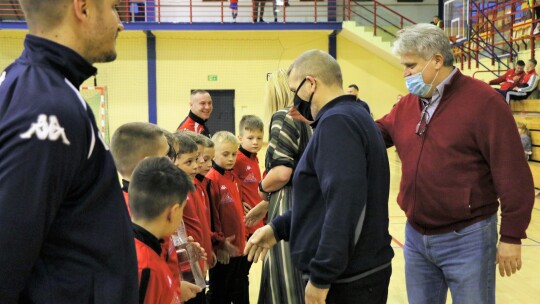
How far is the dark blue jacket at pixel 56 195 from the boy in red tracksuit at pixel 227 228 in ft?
8.45

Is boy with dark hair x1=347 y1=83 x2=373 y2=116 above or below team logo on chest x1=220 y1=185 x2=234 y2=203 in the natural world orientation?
above

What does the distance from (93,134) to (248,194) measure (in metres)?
3.41

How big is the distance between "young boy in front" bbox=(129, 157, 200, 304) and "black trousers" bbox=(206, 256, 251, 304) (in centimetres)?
204

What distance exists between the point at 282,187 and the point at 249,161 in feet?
5.56

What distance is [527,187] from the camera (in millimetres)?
2459

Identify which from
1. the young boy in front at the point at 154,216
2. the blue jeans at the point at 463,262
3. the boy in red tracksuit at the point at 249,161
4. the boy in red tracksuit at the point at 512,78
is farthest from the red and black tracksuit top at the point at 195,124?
the boy in red tracksuit at the point at 512,78

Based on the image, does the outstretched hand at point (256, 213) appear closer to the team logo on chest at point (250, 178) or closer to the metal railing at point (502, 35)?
the team logo on chest at point (250, 178)

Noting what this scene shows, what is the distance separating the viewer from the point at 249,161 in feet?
15.1

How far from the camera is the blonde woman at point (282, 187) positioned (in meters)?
2.83

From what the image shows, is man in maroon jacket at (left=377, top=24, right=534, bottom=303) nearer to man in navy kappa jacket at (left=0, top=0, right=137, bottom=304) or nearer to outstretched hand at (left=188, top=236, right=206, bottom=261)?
outstretched hand at (left=188, top=236, right=206, bottom=261)

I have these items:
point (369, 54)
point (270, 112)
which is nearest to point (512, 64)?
point (369, 54)

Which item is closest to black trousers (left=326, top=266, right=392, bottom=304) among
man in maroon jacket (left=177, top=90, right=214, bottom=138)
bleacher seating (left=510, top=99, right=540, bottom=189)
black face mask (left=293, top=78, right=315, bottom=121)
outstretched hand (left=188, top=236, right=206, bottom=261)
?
black face mask (left=293, top=78, right=315, bottom=121)

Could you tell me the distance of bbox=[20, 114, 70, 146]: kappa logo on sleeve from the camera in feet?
3.70

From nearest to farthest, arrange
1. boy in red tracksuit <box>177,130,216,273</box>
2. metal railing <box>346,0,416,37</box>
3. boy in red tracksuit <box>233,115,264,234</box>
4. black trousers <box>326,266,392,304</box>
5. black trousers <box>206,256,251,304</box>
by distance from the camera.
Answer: black trousers <box>326,266,392,304</box> → boy in red tracksuit <box>177,130,216,273</box> → black trousers <box>206,256,251,304</box> → boy in red tracksuit <box>233,115,264,234</box> → metal railing <box>346,0,416,37</box>
